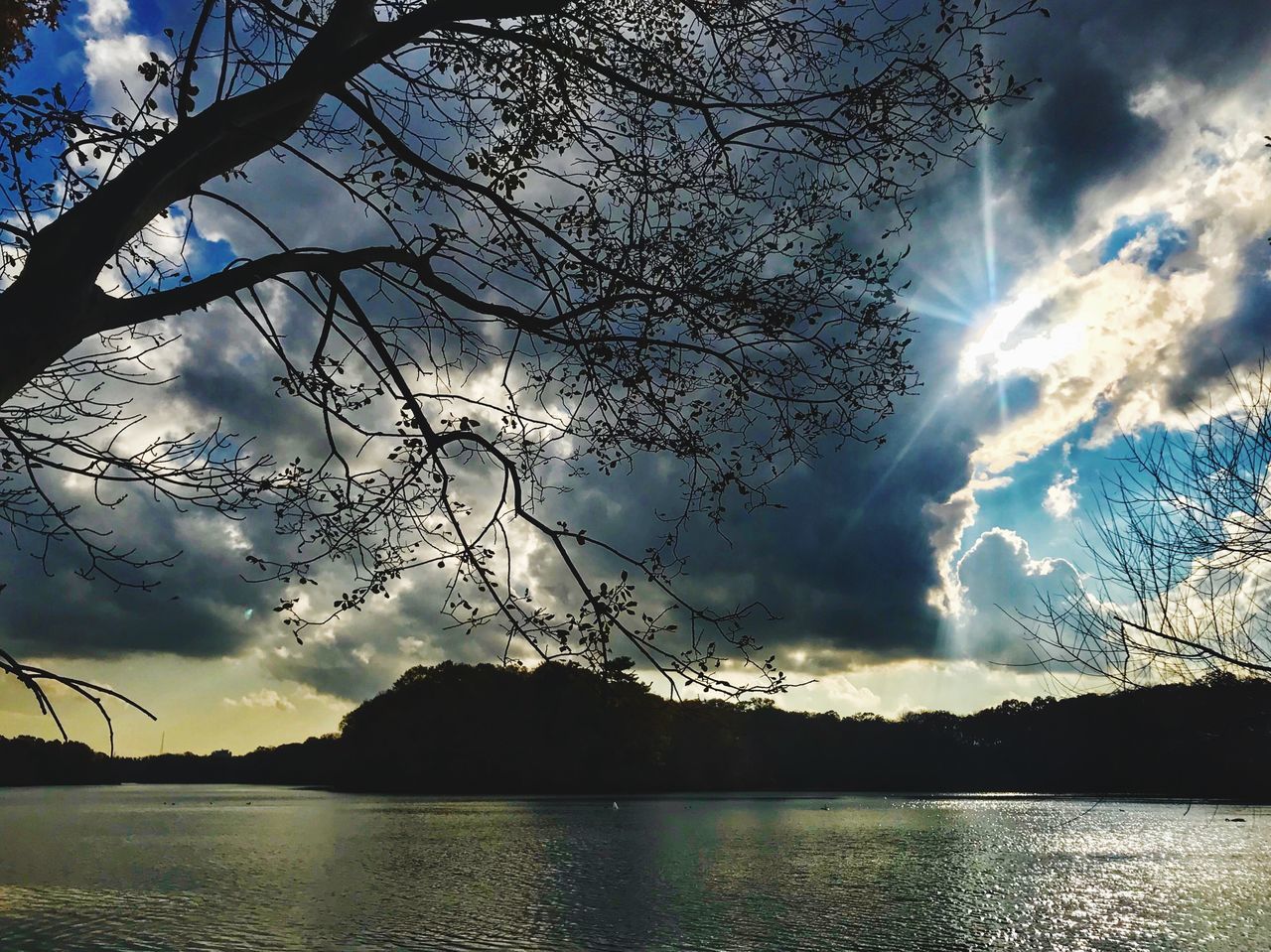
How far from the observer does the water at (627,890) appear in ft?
56.9

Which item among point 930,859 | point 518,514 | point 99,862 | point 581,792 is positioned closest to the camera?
point 518,514

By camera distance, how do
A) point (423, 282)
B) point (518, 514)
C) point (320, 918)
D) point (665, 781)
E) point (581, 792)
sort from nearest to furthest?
point (423, 282) → point (518, 514) → point (320, 918) → point (581, 792) → point (665, 781)

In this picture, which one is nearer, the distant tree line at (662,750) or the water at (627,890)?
the water at (627,890)

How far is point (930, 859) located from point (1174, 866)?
8813 millimetres

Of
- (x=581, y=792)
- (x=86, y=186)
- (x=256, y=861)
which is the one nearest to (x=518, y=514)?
(x=86, y=186)

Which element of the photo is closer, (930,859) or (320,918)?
(320,918)

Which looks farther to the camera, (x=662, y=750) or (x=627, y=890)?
(x=662, y=750)

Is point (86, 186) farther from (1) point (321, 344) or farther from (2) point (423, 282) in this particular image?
(2) point (423, 282)

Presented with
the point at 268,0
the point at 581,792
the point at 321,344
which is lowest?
the point at 581,792

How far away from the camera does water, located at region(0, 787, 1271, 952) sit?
17.3 m

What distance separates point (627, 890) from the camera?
23703 millimetres

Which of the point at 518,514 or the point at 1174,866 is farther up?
the point at 518,514

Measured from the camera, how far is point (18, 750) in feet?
358

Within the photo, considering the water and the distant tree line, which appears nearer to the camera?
the water
